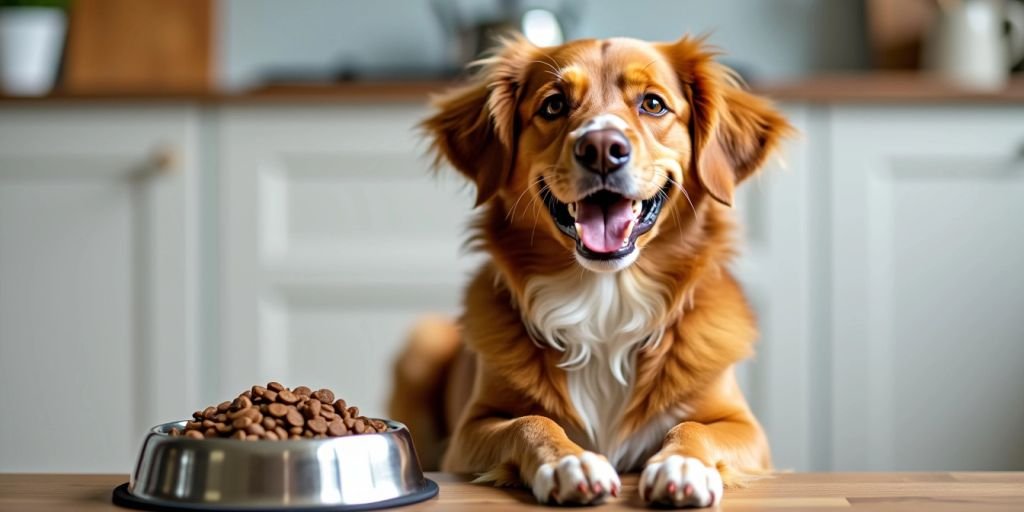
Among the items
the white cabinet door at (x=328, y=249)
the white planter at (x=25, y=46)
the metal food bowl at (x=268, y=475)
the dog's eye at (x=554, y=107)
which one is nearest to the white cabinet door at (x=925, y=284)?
the white cabinet door at (x=328, y=249)

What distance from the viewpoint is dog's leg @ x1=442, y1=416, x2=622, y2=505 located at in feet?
4.03

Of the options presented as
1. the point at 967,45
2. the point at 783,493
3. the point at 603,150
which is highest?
the point at 967,45

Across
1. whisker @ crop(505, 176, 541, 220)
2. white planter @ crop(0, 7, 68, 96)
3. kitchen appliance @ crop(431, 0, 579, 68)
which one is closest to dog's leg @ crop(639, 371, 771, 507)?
whisker @ crop(505, 176, 541, 220)

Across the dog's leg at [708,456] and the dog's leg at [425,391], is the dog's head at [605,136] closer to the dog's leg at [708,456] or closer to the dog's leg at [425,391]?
the dog's leg at [708,456]

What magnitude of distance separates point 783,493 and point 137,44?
8.19 ft

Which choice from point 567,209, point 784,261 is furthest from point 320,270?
point 567,209

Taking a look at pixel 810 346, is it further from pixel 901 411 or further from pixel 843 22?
pixel 843 22

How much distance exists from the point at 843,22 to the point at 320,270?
1671 mm

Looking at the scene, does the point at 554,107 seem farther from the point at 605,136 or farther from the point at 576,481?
the point at 576,481

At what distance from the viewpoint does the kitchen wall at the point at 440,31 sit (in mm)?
3465

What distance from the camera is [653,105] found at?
163 centimetres

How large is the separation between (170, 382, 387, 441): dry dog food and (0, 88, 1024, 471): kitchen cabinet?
152cm

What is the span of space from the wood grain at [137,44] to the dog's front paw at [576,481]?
227 cm

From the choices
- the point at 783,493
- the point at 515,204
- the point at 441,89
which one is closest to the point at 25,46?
the point at 441,89
